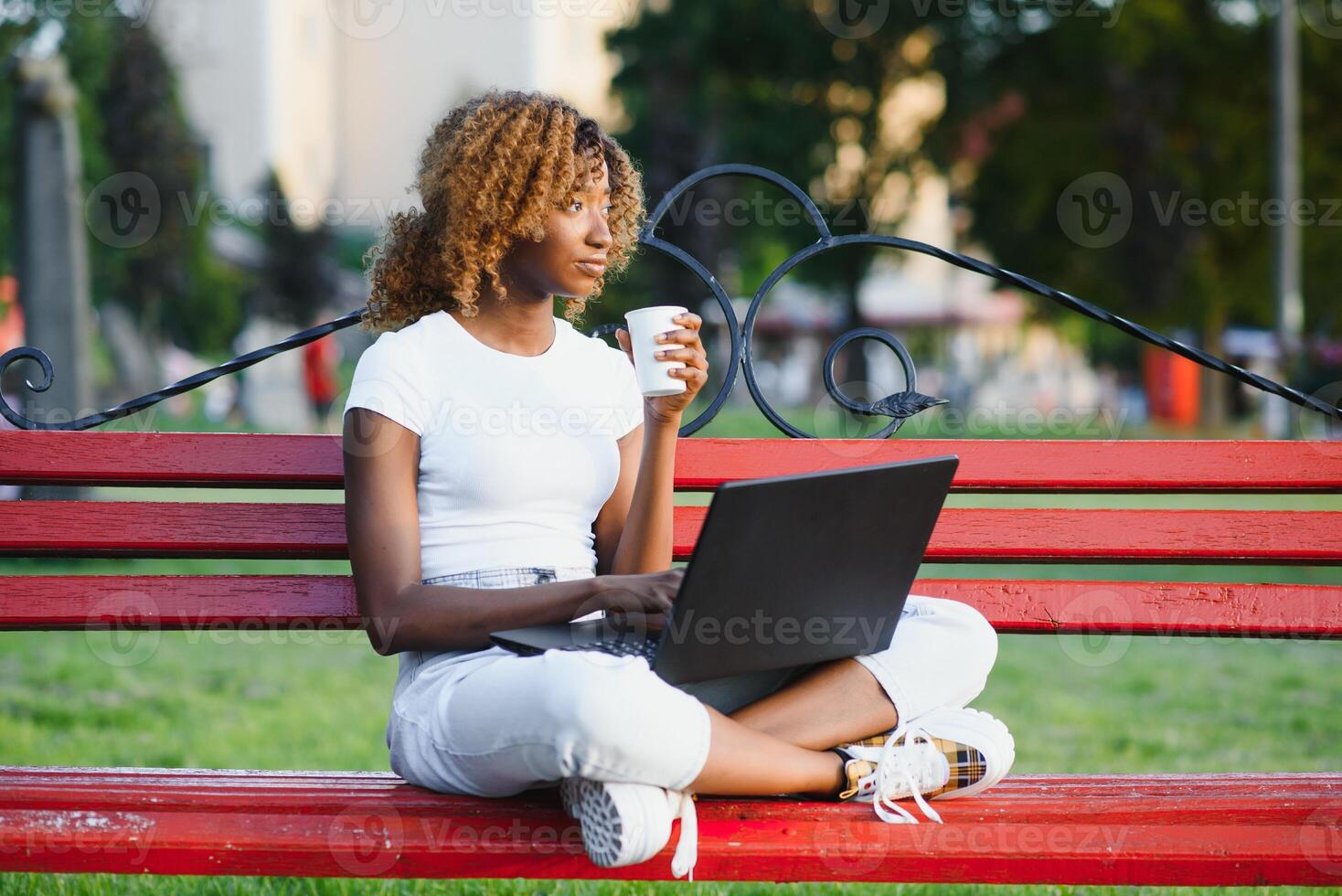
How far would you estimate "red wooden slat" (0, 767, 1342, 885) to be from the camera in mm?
2018

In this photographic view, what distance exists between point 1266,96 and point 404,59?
33.2 meters

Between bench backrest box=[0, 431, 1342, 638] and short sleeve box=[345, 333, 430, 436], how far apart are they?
0.37 meters

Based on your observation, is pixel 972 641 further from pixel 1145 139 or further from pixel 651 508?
pixel 1145 139

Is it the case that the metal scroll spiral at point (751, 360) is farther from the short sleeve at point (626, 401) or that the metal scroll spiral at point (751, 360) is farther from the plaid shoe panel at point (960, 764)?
the plaid shoe panel at point (960, 764)

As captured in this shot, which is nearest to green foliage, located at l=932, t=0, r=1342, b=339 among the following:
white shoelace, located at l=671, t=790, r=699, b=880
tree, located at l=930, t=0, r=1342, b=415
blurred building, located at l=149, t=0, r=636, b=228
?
tree, located at l=930, t=0, r=1342, b=415

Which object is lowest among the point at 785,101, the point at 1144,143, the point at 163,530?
the point at 163,530

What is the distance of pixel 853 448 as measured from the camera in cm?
283

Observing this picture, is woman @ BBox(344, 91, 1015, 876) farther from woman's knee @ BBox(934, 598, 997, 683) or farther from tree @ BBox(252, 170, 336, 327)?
tree @ BBox(252, 170, 336, 327)

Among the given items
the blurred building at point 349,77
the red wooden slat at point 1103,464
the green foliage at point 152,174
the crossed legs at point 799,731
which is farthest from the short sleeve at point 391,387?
the blurred building at point 349,77

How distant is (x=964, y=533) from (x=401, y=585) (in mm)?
1136

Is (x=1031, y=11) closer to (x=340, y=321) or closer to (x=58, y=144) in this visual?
(x=58, y=144)

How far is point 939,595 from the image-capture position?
285cm

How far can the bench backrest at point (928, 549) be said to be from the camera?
2.68 metres

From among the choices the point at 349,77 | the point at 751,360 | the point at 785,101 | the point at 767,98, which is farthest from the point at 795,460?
the point at 349,77
